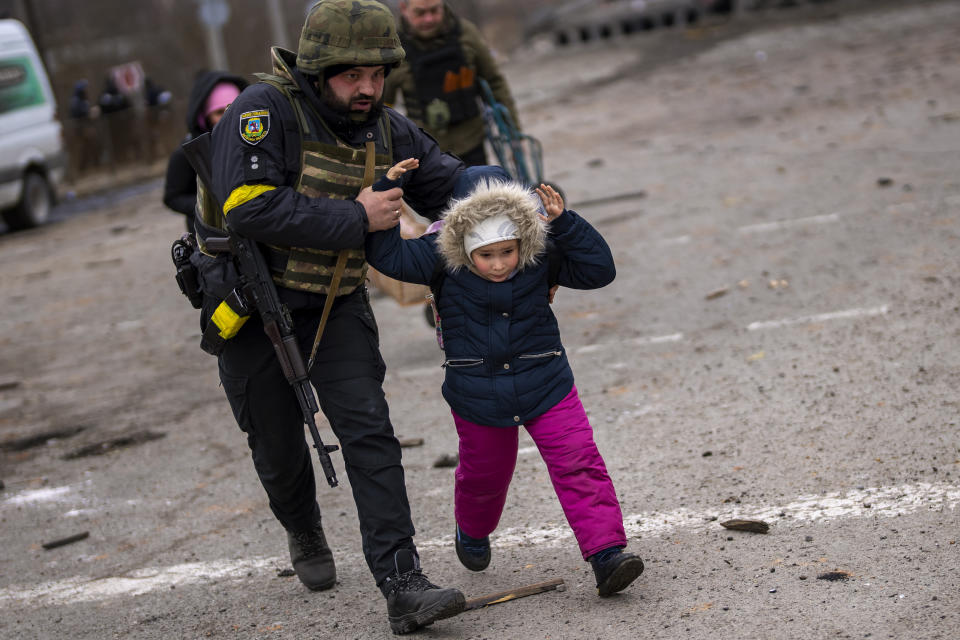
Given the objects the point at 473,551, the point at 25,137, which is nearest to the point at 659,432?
the point at 473,551

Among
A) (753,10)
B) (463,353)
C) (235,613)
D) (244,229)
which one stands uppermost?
(244,229)

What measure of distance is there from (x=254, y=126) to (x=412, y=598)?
4.95ft

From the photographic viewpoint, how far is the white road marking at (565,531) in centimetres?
420

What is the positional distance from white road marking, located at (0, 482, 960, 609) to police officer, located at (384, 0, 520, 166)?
3.26 metres

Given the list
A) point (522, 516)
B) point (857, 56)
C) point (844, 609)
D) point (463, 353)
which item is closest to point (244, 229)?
point (463, 353)

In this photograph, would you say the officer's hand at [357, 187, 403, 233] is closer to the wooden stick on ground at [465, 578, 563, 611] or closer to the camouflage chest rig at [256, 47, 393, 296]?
→ the camouflage chest rig at [256, 47, 393, 296]

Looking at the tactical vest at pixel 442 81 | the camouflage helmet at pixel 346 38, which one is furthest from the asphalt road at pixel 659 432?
the camouflage helmet at pixel 346 38

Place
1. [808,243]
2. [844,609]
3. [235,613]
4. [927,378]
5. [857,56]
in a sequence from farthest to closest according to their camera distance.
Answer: [857,56]
[808,243]
[927,378]
[235,613]
[844,609]

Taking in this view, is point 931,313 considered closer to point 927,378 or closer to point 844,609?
point 927,378

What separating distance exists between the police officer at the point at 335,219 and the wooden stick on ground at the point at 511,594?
0.30m

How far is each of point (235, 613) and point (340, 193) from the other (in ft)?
5.06

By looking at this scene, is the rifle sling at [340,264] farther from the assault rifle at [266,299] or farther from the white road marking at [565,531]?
the white road marking at [565,531]

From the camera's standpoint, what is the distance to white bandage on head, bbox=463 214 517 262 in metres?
3.72

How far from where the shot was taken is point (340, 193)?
12.5 feet
